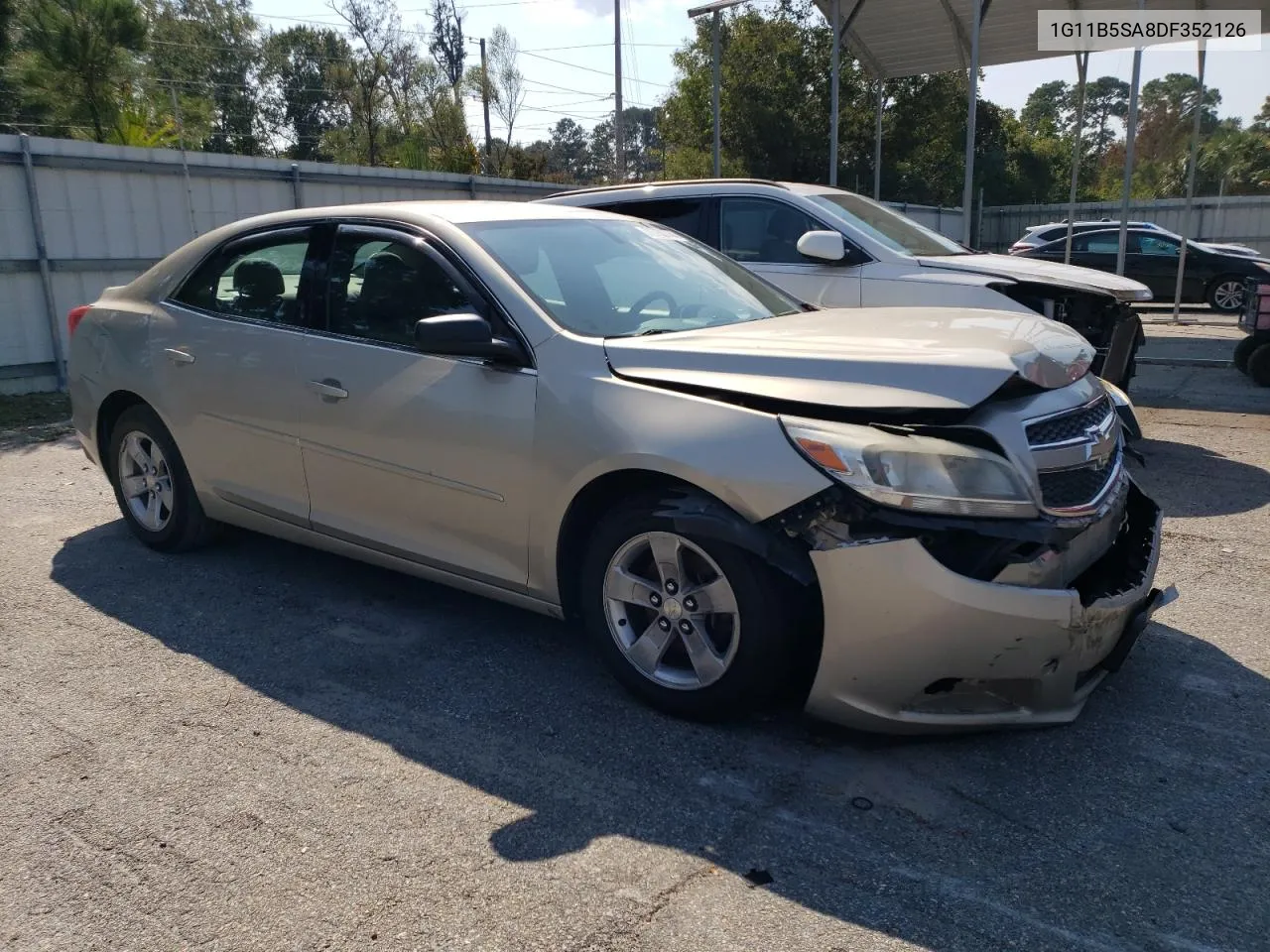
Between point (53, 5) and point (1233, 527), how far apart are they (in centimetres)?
1966

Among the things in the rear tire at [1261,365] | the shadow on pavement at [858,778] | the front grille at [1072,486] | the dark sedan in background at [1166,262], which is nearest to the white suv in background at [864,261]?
the shadow on pavement at [858,778]

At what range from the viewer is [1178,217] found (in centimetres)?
2723

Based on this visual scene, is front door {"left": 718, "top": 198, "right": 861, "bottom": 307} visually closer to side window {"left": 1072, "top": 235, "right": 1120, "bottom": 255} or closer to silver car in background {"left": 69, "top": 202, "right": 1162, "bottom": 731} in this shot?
silver car in background {"left": 69, "top": 202, "right": 1162, "bottom": 731}

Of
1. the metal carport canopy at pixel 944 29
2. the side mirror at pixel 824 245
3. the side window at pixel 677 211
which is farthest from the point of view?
the metal carport canopy at pixel 944 29

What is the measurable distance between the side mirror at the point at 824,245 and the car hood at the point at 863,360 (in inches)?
128

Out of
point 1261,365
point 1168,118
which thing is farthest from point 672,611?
point 1168,118

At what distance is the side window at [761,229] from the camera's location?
7637mm

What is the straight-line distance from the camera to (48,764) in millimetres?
3252

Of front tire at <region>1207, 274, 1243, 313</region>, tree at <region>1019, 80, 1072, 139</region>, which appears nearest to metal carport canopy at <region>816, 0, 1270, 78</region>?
front tire at <region>1207, 274, 1243, 313</region>

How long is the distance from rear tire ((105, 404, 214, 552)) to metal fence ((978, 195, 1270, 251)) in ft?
82.6

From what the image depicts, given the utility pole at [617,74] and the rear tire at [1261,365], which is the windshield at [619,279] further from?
the utility pole at [617,74]

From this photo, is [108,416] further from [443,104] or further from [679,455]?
[443,104]

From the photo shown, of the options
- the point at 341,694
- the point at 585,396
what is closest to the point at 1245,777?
the point at 585,396

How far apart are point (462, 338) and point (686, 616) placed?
1.22 m
